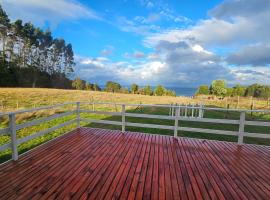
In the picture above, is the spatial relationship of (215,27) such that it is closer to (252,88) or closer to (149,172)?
(149,172)

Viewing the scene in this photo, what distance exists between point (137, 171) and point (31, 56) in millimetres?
33365

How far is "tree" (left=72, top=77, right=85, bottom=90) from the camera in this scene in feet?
106

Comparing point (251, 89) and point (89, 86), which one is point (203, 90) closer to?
point (251, 89)

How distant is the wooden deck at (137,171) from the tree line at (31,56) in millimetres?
25560

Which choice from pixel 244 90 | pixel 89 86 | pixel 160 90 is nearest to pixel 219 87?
pixel 160 90

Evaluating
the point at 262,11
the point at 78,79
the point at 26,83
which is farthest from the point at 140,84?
the point at 262,11

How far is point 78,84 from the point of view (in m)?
32.2

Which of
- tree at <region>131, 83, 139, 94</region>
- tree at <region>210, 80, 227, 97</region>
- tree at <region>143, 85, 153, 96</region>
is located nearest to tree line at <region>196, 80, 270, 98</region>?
tree at <region>210, 80, 227, 97</region>

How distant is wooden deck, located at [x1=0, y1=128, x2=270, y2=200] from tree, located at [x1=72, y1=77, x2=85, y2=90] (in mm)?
30409

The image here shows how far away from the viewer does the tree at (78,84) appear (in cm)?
3225

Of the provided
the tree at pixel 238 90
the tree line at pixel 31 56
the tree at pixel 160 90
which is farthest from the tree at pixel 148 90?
the tree at pixel 238 90

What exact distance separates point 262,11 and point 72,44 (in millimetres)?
38883

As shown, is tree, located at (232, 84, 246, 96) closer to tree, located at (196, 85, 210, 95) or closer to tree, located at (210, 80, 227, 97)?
tree, located at (196, 85, 210, 95)

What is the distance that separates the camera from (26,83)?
2530cm
